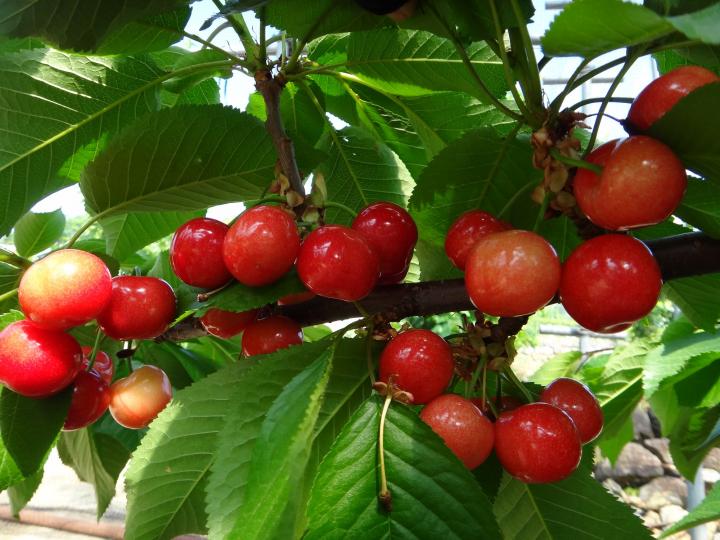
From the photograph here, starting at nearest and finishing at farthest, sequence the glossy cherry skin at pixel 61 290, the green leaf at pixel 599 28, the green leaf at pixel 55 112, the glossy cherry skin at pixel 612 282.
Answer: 1. the green leaf at pixel 599 28
2. the glossy cherry skin at pixel 612 282
3. the glossy cherry skin at pixel 61 290
4. the green leaf at pixel 55 112

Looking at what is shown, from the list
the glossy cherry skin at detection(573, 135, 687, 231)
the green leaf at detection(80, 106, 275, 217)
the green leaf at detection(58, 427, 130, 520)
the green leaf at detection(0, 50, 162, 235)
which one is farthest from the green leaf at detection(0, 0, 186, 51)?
the green leaf at detection(58, 427, 130, 520)

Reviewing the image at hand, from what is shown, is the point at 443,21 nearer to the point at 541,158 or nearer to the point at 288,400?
the point at 541,158

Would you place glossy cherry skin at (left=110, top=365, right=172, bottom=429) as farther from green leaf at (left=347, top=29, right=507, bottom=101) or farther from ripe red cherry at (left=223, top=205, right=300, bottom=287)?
green leaf at (left=347, top=29, right=507, bottom=101)

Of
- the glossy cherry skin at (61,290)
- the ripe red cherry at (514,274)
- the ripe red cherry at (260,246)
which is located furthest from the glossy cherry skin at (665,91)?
the glossy cherry skin at (61,290)

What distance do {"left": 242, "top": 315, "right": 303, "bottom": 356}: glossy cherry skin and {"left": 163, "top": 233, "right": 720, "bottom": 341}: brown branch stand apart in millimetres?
38

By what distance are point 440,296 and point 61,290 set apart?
1.37 ft

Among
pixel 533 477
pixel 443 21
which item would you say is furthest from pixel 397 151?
pixel 533 477

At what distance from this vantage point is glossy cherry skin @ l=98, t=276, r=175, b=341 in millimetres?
763

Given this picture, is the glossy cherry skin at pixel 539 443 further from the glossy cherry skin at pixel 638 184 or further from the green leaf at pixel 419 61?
the green leaf at pixel 419 61

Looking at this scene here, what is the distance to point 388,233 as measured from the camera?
0.77 metres

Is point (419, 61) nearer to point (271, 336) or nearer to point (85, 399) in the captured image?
point (271, 336)

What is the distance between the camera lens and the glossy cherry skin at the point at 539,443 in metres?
0.61

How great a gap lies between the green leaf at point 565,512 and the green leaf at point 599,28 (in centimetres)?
46

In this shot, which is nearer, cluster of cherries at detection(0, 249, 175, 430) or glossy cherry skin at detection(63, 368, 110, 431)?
cluster of cherries at detection(0, 249, 175, 430)
